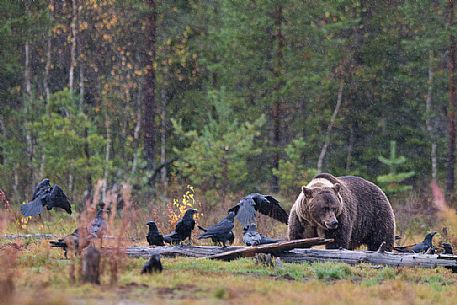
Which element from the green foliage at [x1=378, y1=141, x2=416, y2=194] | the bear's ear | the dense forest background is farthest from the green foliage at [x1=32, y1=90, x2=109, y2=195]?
the bear's ear

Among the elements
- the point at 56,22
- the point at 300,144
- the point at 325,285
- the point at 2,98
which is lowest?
the point at 325,285

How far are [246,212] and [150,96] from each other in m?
15.4

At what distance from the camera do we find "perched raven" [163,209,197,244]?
12977 millimetres

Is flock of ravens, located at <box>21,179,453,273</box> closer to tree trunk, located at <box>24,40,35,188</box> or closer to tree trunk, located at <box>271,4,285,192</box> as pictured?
tree trunk, located at <box>271,4,285,192</box>

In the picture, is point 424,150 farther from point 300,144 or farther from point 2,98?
point 2,98

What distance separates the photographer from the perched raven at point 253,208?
1296cm

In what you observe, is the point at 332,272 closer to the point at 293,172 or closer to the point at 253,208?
the point at 253,208

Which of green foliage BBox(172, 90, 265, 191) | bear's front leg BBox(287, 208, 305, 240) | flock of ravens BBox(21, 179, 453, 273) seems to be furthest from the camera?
green foliage BBox(172, 90, 265, 191)

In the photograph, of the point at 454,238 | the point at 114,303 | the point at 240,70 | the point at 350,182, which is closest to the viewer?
the point at 114,303

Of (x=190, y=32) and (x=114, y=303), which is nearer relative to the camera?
(x=114, y=303)

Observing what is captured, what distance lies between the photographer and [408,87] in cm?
3083

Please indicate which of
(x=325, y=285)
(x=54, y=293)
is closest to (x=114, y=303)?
(x=54, y=293)

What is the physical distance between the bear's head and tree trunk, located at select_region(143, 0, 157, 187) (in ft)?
47.9

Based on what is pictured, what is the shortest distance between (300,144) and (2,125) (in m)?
12.2
